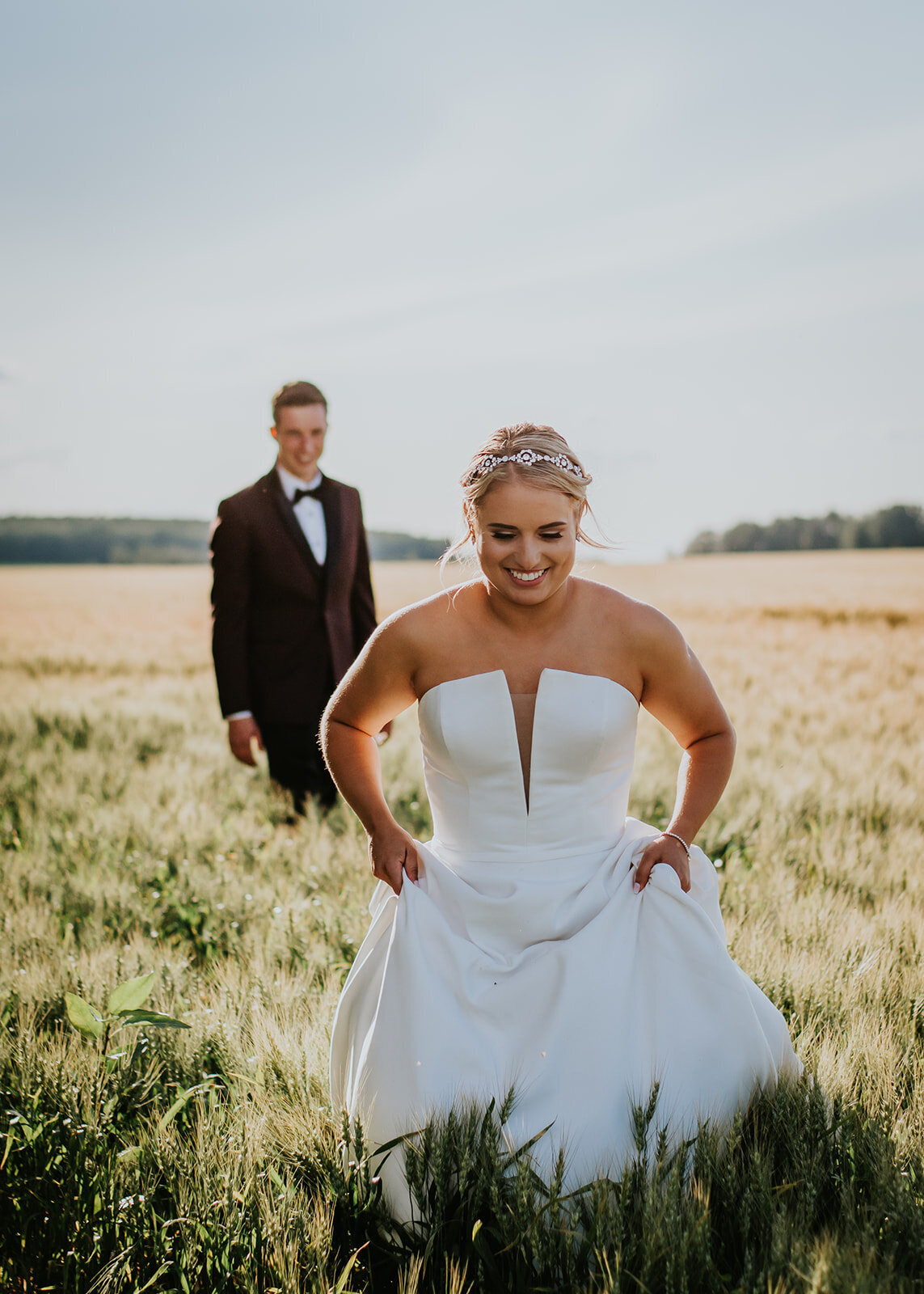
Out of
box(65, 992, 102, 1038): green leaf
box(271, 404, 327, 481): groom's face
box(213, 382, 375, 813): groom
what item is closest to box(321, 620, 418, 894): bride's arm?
A: box(65, 992, 102, 1038): green leaf

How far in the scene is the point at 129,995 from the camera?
252 centimetres

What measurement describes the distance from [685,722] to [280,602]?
278 cm

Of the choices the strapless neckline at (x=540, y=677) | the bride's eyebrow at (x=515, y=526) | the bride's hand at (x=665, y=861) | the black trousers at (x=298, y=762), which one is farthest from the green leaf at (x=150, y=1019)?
the black trousers at (x=298, y=762)

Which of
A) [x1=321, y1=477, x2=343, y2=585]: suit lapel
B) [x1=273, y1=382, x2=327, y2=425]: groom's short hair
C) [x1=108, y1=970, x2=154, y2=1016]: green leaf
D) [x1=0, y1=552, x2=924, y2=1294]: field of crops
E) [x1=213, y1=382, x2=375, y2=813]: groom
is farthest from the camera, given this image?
[x1=321, y1=477, x2=343, y2=585]: suit lapel

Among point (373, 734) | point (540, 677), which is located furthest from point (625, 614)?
point (373, 734)

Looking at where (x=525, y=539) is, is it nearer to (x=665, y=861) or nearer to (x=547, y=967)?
(x=665, y=861)

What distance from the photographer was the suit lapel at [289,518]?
4.66m

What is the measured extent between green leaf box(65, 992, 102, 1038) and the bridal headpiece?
1.72m

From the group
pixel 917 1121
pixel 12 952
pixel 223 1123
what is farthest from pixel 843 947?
pixel 12 952

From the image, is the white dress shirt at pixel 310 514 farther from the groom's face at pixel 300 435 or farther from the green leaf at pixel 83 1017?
the green leaf at pixel 83 1017

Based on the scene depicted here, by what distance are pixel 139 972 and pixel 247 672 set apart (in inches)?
80.0

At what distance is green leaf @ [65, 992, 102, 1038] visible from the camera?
246 centimetres

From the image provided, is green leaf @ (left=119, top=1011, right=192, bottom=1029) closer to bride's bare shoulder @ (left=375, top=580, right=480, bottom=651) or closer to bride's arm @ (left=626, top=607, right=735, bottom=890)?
bride's bare shoulder @ (left=375, top=580, right=480, bottom=651)

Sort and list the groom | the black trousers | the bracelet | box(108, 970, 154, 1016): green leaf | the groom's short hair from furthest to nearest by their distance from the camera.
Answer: the black trousers
the groom
the groom's short hair
box(108, 970, 154, 1016): green leaf
the bracelet
